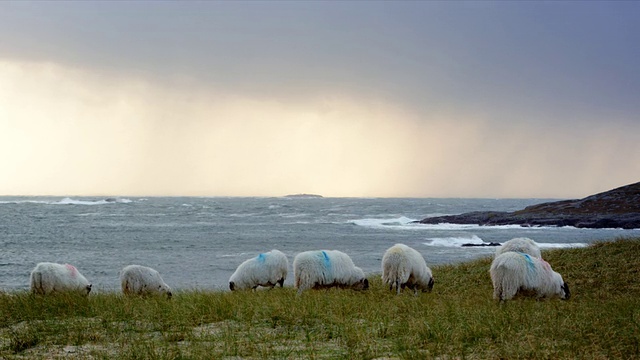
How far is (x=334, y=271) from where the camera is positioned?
49.4ft

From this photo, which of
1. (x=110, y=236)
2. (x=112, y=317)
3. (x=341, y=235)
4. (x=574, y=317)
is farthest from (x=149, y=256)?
(x=574, y=317)

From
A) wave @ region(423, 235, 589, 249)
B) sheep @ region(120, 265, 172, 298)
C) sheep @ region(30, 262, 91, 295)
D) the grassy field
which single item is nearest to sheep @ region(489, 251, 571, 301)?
the grassy field

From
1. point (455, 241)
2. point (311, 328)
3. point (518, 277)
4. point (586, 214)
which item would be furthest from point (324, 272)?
point (586, 214)

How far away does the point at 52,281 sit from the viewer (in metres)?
13.6

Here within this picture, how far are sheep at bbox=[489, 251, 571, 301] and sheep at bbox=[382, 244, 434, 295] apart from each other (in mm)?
2493

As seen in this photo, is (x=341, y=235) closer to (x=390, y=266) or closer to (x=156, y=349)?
(x=390, y=266)

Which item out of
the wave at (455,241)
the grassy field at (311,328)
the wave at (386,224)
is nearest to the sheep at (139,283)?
the grassy field at (311,328)

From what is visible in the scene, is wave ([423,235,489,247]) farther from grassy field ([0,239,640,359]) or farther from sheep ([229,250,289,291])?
grassy field ([0,239,640,359])

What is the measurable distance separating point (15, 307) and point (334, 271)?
7428 mm

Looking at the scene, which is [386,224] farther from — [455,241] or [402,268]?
[402,268]

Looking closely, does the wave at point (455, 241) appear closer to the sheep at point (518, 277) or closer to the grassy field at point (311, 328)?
the sheep at point (518, 277)

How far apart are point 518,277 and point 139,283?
370 inches

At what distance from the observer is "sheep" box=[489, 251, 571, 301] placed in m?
12.8

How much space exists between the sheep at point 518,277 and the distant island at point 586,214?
5208cm
